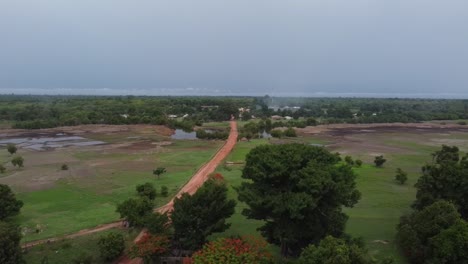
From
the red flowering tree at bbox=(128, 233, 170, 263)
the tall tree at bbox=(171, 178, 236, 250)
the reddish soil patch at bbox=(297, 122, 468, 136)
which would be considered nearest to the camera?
the red flowering tree at bbox=(128, 233, 170, 263)

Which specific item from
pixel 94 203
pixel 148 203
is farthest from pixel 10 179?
pixel 148 203

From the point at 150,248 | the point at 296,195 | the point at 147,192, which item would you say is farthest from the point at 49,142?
the point at 296,195

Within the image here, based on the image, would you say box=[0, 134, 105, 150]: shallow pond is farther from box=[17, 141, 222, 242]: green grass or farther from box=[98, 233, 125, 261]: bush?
box=[98, 233, 125, 261]: bush

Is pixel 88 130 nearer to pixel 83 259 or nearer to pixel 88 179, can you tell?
pixel 88 179

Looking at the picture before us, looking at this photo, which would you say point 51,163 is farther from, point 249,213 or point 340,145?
point 340,145

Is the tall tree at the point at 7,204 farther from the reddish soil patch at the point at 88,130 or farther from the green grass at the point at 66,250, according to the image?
the reddish soil patch at the point at 88,130

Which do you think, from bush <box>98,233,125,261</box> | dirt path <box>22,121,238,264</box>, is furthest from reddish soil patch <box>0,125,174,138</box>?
bush <box>98,233,125,261</box>

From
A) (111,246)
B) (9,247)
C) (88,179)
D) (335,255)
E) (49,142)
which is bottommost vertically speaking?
(49,142)
